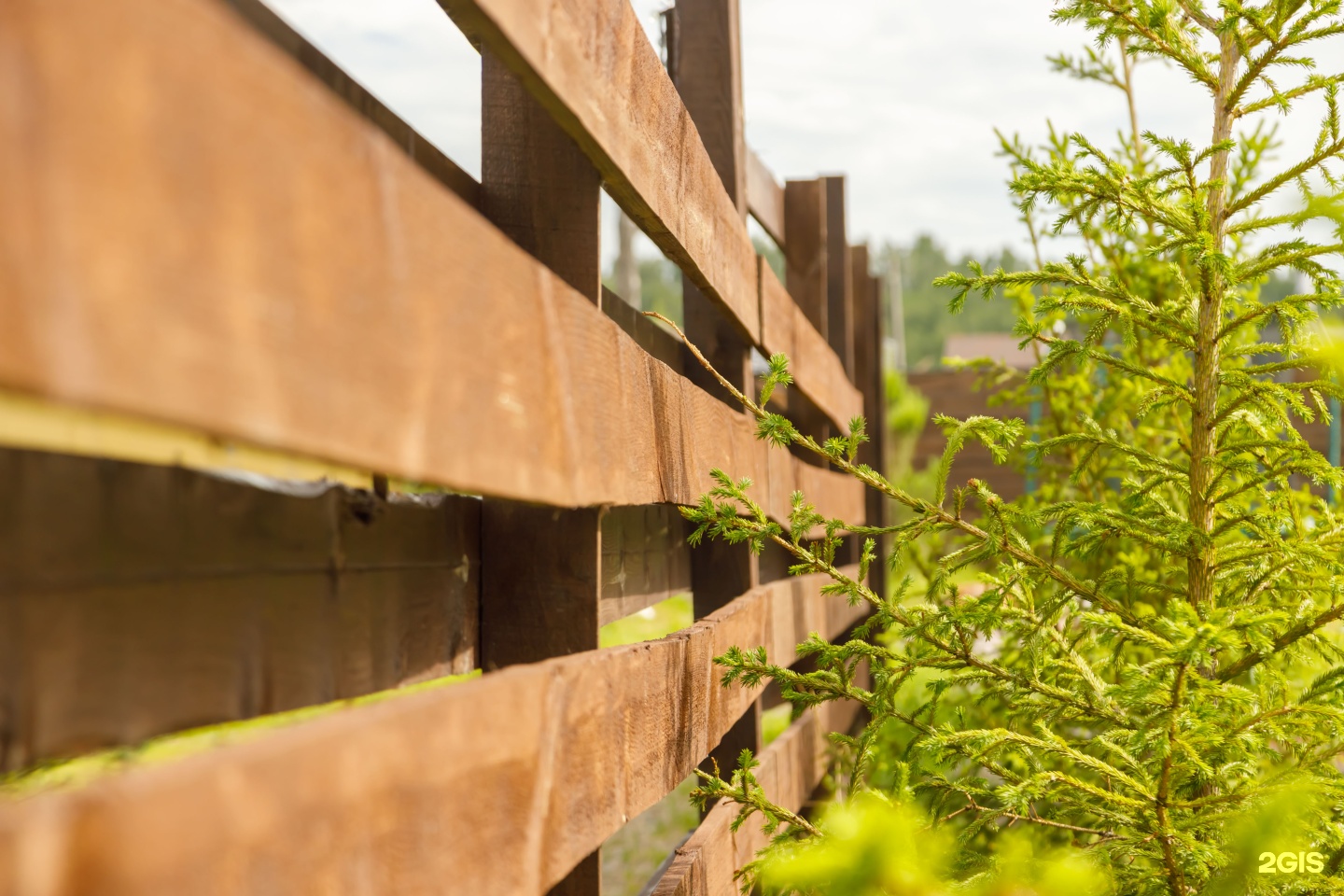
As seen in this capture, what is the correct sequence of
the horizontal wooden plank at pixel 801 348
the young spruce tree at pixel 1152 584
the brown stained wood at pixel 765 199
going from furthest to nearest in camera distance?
1. the brown stained wood at pixel 765 199
2. the horizontal wooden plank at pixel 801 348
3. the young spruce tree at pixel 1152 584

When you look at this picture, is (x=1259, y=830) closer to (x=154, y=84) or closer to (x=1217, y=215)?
(x=154, y=84)

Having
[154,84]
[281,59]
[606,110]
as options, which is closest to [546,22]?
[606,110]

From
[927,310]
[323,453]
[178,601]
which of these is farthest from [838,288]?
[927,310]

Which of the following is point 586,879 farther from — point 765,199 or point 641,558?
point 765,199

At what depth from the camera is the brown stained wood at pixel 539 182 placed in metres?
1.40

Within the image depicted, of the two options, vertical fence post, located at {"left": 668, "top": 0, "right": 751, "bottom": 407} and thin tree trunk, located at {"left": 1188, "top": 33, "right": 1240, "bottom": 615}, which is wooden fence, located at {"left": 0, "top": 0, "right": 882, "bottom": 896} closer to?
vertical fence post, located at {"left": 668, "top": 0, "right": 751, "bottom": 407}

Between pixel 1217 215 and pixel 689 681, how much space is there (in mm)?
1545

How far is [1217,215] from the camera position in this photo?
2.31 meters

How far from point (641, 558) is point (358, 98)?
1.18 metres

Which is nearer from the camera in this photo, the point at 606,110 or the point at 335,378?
the point at 335,378

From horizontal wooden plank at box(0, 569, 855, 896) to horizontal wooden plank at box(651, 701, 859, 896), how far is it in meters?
0.38

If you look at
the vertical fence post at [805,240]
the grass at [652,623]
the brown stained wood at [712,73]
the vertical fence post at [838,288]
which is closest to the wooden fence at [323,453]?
the brown stained wood at [712,73]

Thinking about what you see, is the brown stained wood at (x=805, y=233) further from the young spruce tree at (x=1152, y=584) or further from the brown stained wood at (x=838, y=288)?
the young spruce tree at (x=1152, y=584)

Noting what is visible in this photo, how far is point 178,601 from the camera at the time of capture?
87 centimetres
